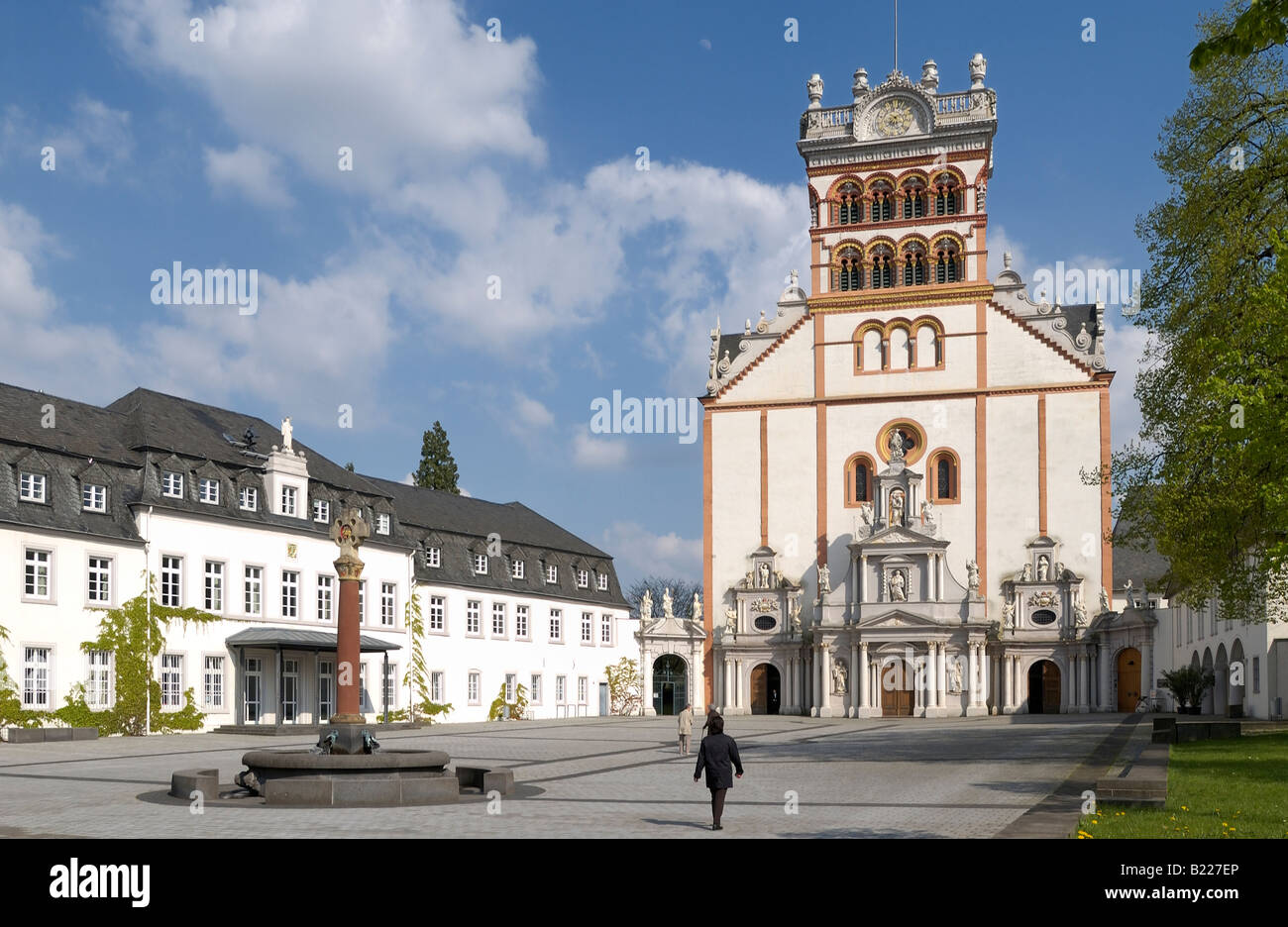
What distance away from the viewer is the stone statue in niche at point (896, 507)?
61531 millimetres

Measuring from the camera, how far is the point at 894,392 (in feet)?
210

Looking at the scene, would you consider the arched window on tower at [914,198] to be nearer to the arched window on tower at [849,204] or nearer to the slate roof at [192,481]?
the arched window on tower at [849,204]

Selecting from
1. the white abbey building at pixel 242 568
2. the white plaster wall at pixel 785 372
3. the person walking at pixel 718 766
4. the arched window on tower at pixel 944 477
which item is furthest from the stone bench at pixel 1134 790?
the white plaster wall at pixel 785 372

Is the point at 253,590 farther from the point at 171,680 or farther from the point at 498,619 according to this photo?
the point at 498,619

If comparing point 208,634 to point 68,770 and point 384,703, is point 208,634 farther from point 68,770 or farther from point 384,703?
point 68,770

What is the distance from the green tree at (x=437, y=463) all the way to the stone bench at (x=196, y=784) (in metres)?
60.4

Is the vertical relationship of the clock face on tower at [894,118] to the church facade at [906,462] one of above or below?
Answer: above

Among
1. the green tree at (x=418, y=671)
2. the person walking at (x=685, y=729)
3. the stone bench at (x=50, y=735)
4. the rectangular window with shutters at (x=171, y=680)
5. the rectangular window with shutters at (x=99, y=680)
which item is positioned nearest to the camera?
the person walking at (x=685, y=729)

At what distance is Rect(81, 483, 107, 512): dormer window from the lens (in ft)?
139

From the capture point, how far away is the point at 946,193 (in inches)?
2603

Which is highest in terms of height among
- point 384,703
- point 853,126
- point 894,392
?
point 853,126

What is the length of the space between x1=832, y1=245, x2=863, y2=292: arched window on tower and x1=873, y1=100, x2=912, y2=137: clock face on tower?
20.2 feet
